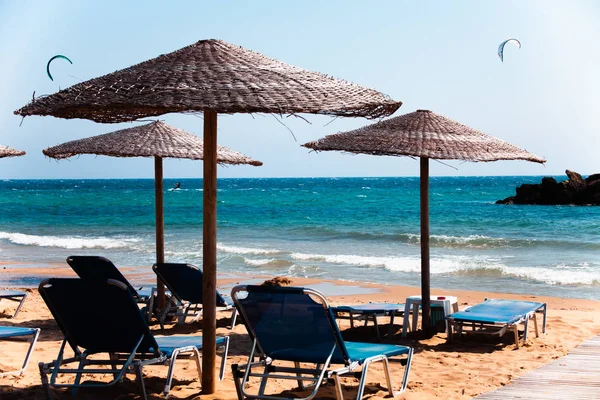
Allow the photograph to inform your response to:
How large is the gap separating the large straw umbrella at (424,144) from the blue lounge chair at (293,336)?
2575 millimetres

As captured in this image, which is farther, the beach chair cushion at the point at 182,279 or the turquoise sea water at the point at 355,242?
the turquoise sea water at the point at 355,242

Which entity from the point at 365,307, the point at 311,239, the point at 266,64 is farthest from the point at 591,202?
the point at 266,64

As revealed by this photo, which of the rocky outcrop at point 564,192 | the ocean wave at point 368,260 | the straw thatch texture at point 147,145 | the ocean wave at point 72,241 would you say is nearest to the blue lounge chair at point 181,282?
the straw thatch texture at point 147,145

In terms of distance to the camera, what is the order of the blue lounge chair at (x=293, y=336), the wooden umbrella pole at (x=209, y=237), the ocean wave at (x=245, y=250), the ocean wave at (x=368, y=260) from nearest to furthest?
the blue lounge chair at (x=293, y=336) < the wooden umbrella pole at (x=209, y=237) < the ocean wave at (x=368, y=260) < the ocean wave at (x=245, y=250)

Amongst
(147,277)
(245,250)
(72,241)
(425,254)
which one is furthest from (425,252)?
(72,241)

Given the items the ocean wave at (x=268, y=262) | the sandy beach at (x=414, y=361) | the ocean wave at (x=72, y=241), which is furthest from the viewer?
the ocean wave at (x=72, y=241)

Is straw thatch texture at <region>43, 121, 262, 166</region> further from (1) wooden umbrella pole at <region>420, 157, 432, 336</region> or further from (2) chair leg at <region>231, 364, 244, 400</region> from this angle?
(2) chair leg at <region>231, 364, 244, 400</region>

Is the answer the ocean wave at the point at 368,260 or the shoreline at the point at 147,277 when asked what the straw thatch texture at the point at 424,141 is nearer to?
the shoreline at the point at 147,277

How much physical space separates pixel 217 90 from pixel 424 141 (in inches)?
122

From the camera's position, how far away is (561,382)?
5.06m

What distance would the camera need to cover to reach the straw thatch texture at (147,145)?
23.6 feet

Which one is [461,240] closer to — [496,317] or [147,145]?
[496,317]

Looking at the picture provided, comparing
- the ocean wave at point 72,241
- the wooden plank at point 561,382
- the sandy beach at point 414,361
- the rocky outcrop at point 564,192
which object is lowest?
the ocean wave at point 72,241

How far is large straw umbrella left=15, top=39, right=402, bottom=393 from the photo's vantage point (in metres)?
4.09
